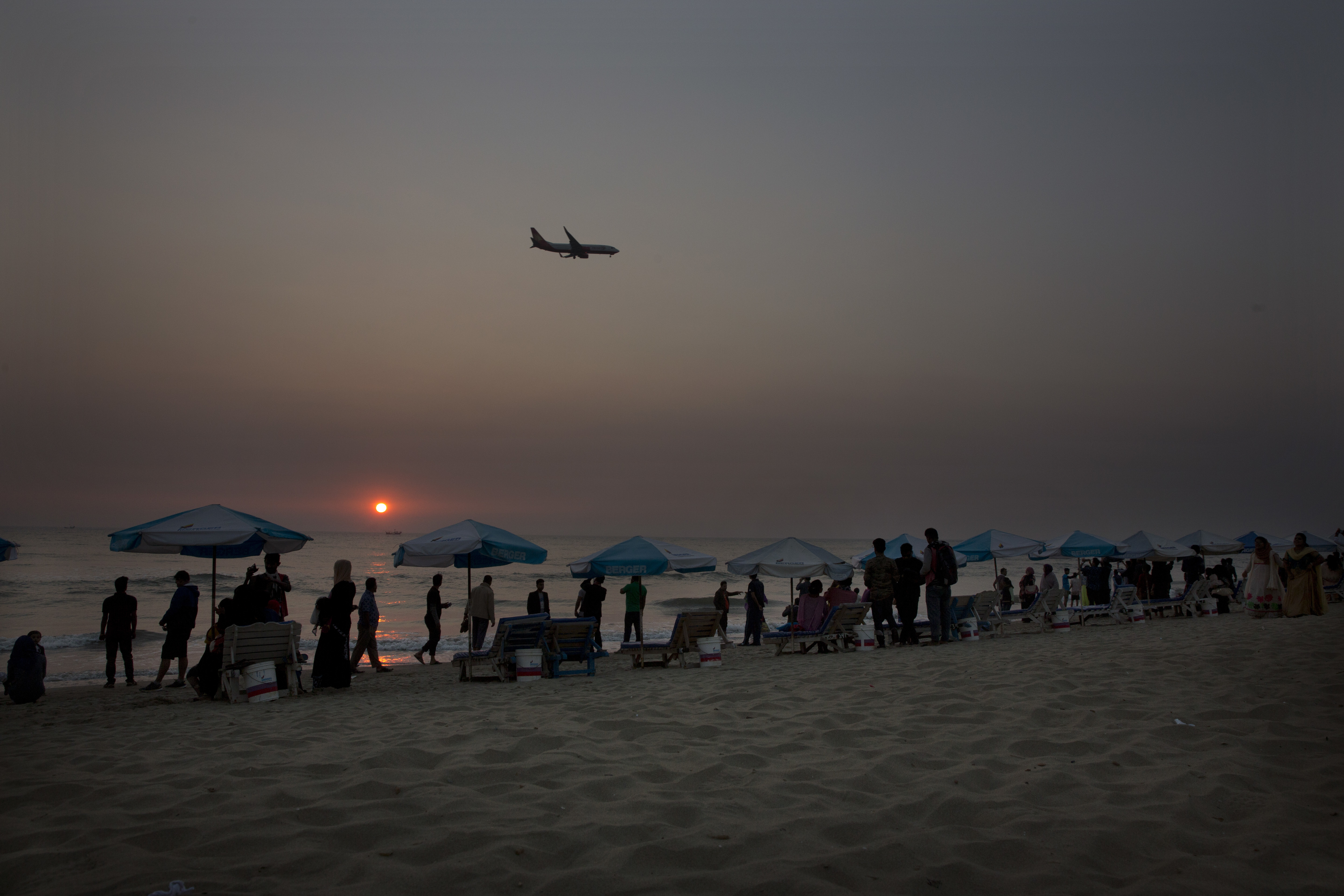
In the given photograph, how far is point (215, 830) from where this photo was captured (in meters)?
3.29

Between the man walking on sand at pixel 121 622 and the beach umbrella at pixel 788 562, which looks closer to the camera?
the man walking on sand at pixel 121 622

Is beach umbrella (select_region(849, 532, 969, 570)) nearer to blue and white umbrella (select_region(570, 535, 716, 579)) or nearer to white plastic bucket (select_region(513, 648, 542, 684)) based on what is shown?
blue and white umbrella (select_region(570, 535, 716, 579))

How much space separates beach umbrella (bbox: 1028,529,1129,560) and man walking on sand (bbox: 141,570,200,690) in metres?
17.4

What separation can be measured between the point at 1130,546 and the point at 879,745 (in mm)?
18344

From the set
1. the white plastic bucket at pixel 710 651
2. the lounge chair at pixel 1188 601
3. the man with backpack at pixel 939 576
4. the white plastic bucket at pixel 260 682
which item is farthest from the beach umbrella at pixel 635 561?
the lounge chair at pixel 1188 601

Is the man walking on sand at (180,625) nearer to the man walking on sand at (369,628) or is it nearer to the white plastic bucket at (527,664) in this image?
the man walking on sand at (369,628)

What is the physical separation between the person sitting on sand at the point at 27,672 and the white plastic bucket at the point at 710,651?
7.72 metres

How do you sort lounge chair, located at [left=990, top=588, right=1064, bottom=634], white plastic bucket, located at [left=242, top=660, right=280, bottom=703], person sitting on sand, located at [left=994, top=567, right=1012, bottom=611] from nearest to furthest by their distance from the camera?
1. white plastic bucket, located at [left=242, top=660, right=280, bottom=703]
2. lounge chair, located at [left=990, top=588, right=1064, bottom=634]
3. person sitting on sand, located at [left=994, top=567, right=1012, bottom=611]

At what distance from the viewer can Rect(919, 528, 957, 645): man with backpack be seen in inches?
432

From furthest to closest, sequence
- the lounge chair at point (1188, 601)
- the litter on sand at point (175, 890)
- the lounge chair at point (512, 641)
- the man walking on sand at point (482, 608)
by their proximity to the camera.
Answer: the lounge chair at point (1188, 601) < the man walking on sand at point (482, 608) < the lounge chair at point (512, 641) < the litter on sand at point (175, 890)

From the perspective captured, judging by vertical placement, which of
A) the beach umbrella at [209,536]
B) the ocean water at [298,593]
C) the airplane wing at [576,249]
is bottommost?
the ocean water at [298,593]

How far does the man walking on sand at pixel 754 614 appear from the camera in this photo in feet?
50.0

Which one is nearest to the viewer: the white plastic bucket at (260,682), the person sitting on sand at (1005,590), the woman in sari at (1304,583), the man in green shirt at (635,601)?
the white plastic bucket at (260,682)

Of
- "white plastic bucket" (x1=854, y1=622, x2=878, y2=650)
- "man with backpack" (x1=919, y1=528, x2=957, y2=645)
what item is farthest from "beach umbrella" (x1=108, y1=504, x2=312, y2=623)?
"man with backpack" (x1=919, y1=528, x2=957, y2=645)
